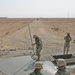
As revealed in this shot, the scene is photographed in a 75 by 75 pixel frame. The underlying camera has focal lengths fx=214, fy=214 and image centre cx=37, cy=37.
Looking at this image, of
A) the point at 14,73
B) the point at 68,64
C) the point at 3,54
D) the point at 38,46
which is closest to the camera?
the point at 14,73

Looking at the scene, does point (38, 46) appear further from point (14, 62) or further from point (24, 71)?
point (24, 71)

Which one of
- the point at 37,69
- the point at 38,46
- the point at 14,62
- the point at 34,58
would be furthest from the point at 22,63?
the point at 37,69

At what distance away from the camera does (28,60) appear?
941 centimetres

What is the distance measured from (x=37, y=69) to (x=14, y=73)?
366cm

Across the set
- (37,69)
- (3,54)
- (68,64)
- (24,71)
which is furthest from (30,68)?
(3,54)

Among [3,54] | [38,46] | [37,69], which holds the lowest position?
[3,54]

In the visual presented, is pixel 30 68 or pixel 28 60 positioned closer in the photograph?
pixel 30 68

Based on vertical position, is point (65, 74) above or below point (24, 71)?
above

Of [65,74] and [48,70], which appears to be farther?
[48,70]

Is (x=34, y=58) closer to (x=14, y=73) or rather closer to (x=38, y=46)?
(x=38, y=46)

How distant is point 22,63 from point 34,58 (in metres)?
1.05

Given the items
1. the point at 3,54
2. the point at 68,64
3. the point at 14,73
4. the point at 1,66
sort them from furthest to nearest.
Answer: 1. the point at 3,54
2. the point at 68,64
3. the point at 1,66
4. the point at 14,73

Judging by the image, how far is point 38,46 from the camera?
34.8ft

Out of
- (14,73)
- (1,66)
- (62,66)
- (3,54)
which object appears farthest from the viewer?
(3,54)
